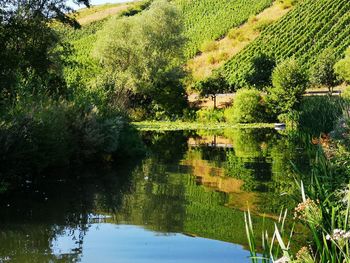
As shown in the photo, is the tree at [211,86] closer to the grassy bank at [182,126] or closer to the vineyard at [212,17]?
the grassy bank at [182,126]

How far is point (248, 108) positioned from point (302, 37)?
30899mm

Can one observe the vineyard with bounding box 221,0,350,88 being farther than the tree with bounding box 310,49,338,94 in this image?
Yes

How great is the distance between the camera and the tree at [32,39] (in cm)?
1798

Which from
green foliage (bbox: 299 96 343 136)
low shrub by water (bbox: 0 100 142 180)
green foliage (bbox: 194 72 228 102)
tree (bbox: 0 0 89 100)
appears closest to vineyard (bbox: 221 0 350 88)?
green foliage (bbox: 194 72 228 102)

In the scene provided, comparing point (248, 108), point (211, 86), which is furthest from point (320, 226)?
point (211, 86)

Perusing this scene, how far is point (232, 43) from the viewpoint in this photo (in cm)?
8119

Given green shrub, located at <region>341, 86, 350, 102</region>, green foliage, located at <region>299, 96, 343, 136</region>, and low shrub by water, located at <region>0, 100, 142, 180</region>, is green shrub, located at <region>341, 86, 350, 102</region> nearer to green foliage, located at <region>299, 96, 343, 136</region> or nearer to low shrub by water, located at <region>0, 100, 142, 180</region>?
green foliage, located at <region>299, 96, 343, 136</region>

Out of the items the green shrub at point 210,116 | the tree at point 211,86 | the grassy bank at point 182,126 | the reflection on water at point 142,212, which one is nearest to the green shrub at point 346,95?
the reflection on water at point 142,212

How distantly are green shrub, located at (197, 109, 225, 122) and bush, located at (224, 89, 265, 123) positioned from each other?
2.09 m

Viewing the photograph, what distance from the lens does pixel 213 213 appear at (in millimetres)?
10320

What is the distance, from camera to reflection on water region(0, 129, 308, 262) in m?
7.71

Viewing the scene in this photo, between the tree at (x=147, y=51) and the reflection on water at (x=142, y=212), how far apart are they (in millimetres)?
30084

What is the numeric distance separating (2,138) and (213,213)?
14.9 feet

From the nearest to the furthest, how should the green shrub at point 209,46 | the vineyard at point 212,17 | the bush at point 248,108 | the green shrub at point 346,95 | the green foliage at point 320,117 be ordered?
the green foliage at point 320,117
the green shrub at point 346,95
the bush at point 248,108
the green shrub at point 209,46
the vineyard at point 212,17
